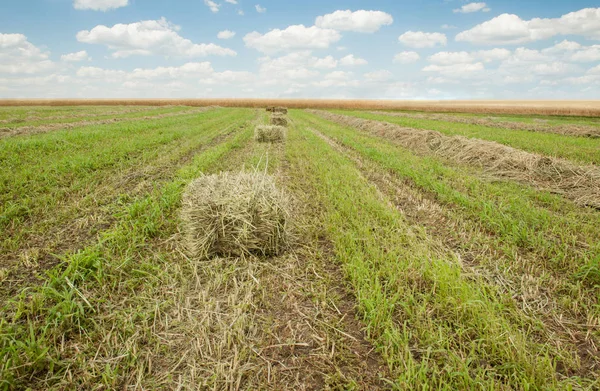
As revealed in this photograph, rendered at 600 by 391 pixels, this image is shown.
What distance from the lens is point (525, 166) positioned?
9398mm

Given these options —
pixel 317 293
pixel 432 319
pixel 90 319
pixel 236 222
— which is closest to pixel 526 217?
pixel 432 319

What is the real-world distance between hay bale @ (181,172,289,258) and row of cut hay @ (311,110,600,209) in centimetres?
689

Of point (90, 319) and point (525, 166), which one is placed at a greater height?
point (525, 166)

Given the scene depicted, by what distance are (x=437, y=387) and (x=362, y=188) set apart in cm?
526

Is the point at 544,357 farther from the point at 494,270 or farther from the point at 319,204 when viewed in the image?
the point at 319,204

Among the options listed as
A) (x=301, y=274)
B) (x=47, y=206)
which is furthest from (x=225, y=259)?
(x=47, y=206)

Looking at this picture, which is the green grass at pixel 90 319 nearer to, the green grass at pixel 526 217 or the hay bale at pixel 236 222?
the hay bale at pixel 236 222

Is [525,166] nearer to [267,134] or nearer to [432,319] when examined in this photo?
[432,319]

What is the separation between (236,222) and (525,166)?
9.13 meters

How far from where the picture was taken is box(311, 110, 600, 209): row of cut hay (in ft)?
25.5

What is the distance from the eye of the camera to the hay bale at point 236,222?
15.2ft

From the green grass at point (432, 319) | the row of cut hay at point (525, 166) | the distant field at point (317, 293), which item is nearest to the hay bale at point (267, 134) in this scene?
the row of cut hay at point (525, 166)

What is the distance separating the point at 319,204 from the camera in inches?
265

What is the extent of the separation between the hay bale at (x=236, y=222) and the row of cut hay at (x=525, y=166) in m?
6.89
